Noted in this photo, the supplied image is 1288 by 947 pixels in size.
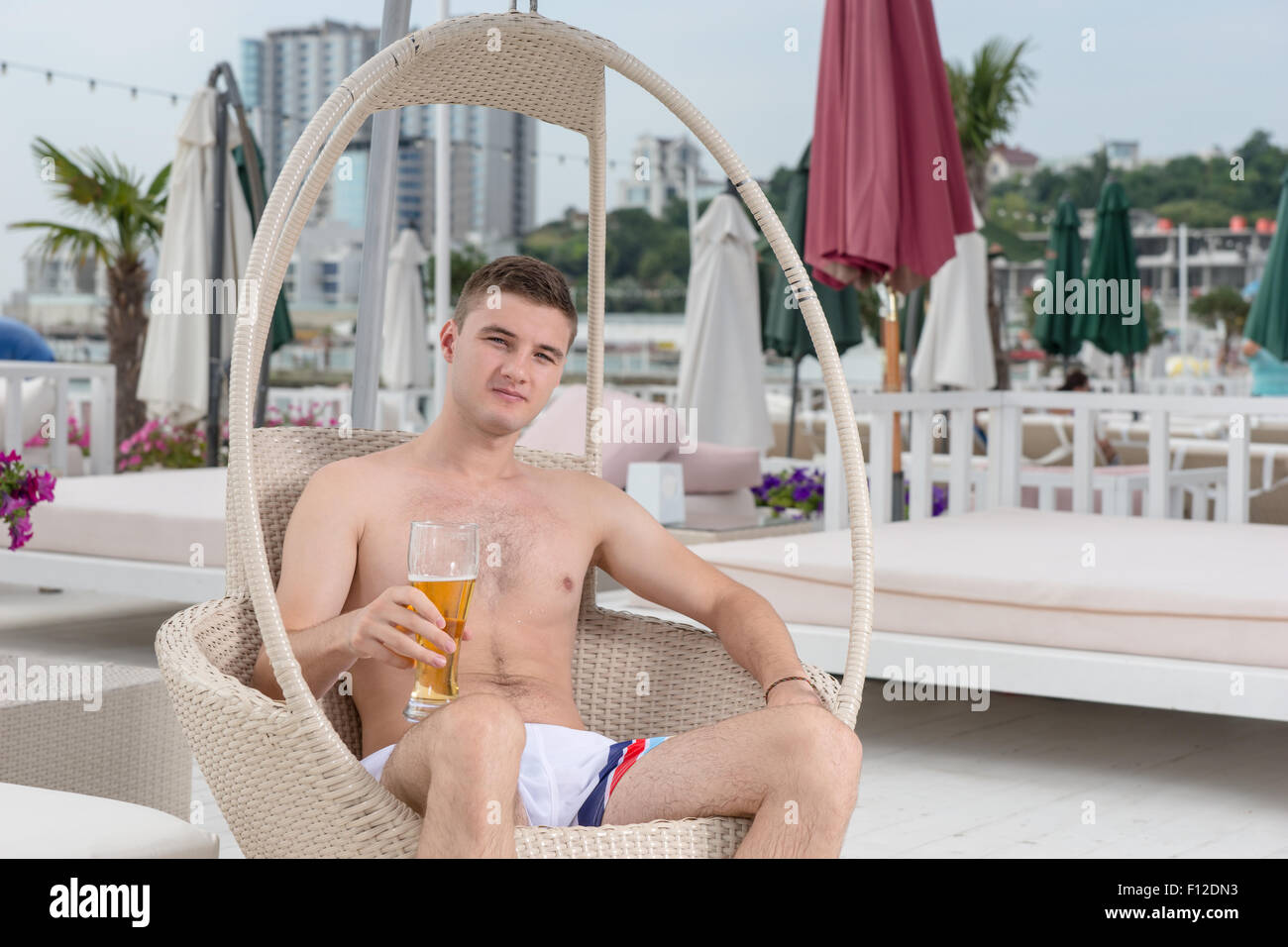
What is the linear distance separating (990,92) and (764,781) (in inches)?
422

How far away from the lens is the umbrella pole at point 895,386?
15.6 feet

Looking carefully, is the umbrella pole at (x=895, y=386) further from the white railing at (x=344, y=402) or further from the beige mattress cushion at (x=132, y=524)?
the white railing at (x=344, y=402)

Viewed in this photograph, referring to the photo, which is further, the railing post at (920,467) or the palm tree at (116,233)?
the palm tree at (116,233)

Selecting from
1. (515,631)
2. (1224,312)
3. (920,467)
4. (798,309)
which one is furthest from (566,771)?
(1224,312)

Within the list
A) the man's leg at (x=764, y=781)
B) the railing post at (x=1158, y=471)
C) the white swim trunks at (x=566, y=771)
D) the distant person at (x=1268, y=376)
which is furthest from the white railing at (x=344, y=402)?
the man's leg at (x=764, y=781)

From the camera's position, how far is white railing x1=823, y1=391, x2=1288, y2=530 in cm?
450

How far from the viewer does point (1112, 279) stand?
8344 millimetres

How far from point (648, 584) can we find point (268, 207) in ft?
2.69

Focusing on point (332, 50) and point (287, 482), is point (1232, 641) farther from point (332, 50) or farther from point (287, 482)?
point (332, 50)

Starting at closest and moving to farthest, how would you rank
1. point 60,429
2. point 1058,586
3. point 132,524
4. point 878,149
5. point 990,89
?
point 1058,586 < point 878,149 < point 132,524 < point 60,429 < point 990,89

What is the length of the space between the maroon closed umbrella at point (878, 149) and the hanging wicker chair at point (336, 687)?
195 cm

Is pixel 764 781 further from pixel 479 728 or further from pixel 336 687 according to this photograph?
pixel 336 687

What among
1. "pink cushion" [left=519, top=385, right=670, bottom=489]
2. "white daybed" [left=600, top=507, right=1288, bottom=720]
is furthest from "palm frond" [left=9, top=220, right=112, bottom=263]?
"white daybed" [left=600, top=507, right=1288, bottom=720]
